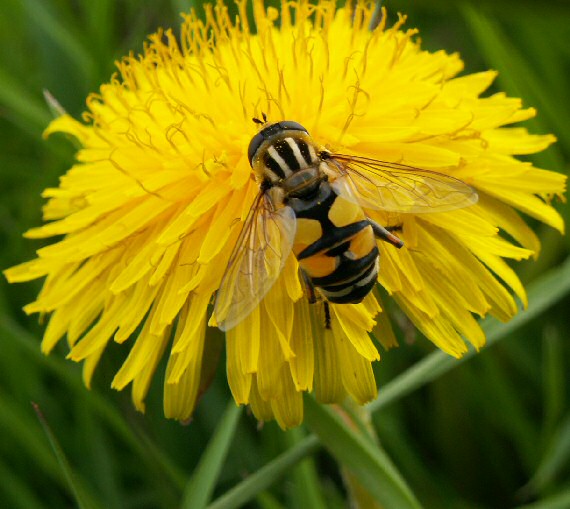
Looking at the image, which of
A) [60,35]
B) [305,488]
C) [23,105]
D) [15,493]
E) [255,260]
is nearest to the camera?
[255,260]

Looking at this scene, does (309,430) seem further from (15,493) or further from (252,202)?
(15,493)

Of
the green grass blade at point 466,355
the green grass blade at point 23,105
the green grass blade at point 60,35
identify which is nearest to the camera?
the green grass blade at point 466,355

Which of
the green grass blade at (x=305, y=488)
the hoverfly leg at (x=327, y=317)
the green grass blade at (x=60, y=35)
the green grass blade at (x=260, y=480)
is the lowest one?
the green grass blade at (x=305, y=488)

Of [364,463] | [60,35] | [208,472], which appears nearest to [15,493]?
[208,472]

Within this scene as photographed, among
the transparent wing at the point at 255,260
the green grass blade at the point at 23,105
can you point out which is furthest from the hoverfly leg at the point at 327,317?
the green grass blade at the point at 23,105

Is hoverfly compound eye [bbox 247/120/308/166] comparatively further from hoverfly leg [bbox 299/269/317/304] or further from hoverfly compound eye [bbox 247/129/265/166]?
hoverfly leg [bbox 299/269/317/304]

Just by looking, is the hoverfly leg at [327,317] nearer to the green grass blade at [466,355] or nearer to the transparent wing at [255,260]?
the transparent wing at [255,260]

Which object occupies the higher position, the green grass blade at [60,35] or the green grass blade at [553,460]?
the green grass blade at [60,35]
